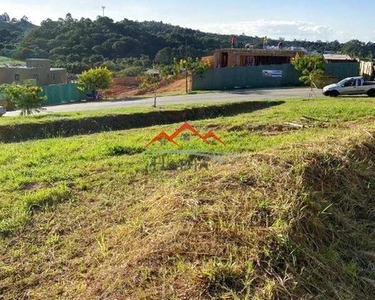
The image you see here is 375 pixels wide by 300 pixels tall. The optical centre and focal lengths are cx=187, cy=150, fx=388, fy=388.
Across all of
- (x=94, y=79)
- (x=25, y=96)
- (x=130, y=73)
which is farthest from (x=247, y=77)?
(x=130, y=73)

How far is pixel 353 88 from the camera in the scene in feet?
72.9

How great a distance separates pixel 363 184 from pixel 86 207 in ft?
10.6

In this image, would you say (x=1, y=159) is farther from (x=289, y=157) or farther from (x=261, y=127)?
(x=261, y=127)

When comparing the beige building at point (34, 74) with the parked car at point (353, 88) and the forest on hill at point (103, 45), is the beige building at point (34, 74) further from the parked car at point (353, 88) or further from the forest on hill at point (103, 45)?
the parked car at point (353, 88)

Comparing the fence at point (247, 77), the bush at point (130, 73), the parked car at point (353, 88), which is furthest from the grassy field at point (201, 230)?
the bush at point (130, 73)

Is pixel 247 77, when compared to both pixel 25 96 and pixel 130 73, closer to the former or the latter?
pixel 25 96

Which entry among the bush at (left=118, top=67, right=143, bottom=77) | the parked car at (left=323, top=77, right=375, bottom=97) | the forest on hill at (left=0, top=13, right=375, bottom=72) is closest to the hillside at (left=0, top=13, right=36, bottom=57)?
the forest on hill at (left=0, top=13, right=375, bottom=72)

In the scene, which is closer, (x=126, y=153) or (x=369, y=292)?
(x=369, y=292)

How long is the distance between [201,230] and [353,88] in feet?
71.3

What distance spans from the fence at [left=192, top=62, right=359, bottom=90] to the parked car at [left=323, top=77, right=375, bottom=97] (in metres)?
11.7

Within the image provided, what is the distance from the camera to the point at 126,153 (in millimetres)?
6879

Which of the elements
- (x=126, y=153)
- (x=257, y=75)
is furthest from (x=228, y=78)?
(x=126, y=153)

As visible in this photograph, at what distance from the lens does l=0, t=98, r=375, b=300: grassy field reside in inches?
108

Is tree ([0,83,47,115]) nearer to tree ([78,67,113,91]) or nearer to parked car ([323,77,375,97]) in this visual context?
tree ([78,67,113,91])
